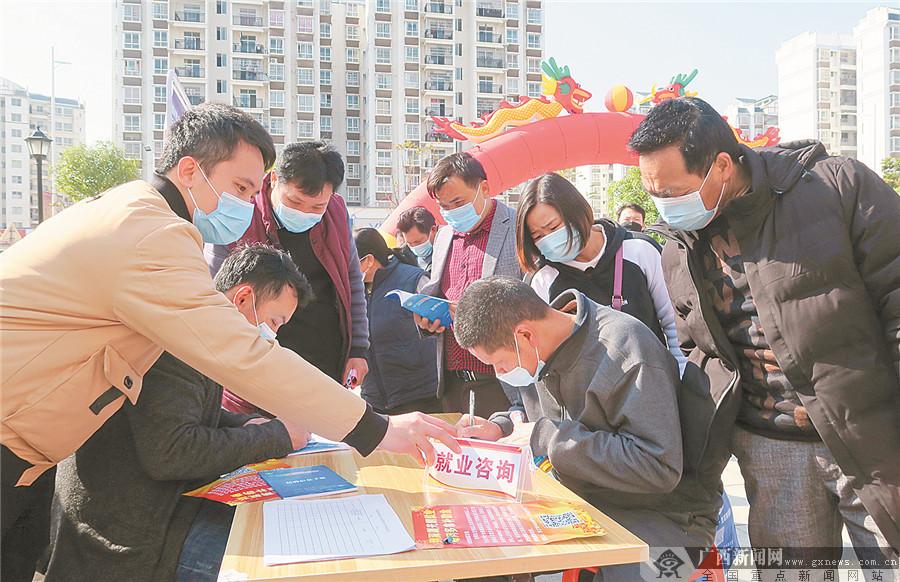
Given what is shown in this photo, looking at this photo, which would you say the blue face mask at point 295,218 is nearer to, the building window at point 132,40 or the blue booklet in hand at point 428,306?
the blue booklet in hand at point 428,306

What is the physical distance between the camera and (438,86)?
38531 mm

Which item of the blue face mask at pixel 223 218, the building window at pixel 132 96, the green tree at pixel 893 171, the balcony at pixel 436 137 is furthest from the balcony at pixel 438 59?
the blue face mask at pixel 223 218

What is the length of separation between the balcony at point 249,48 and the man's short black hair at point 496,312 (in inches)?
1528

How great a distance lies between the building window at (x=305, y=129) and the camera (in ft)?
123

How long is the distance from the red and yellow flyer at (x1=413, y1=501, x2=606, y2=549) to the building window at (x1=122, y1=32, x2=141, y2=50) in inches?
1585

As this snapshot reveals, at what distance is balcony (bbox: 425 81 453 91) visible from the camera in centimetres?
3838

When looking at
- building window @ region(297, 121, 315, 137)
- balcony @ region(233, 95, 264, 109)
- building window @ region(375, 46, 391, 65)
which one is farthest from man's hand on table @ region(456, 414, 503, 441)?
building window @ region(375, 46, 391, 65)

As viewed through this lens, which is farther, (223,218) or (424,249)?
(424,249)

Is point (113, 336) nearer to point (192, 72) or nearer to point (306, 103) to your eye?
point (306, 103)

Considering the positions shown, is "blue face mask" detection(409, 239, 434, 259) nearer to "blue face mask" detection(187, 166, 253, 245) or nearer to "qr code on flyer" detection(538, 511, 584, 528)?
"blue face mask" detection(187, 166, 253, 245)

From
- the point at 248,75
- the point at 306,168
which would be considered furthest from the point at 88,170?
the point at 306,168

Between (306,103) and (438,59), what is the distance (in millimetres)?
8006

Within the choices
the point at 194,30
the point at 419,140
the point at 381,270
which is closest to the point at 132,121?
the point at 194,30

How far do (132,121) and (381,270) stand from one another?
36.7 m
